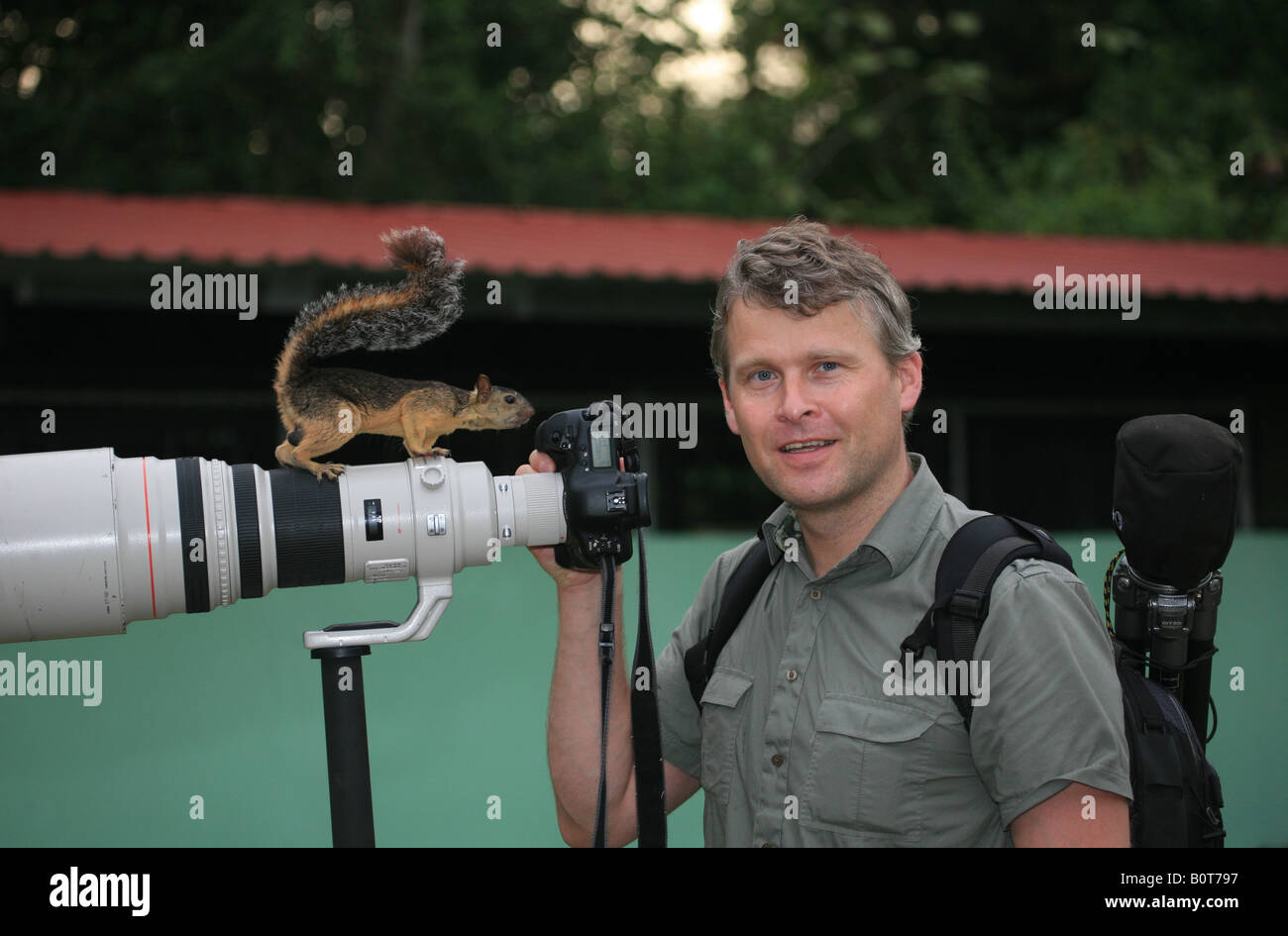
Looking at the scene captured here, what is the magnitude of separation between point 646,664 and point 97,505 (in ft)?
2.97

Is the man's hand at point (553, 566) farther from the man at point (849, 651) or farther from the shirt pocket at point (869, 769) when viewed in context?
the shirt pocket at point (869, 769)

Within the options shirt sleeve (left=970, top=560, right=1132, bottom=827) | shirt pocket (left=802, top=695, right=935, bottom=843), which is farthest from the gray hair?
shirt pocket (left=802, top=695, right=935, bottom=843)

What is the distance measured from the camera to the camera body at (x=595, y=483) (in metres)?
2.01

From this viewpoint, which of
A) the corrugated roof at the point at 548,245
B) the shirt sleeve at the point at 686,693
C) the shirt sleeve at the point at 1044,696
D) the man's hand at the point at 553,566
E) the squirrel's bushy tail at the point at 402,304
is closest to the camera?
the shirt sleeve at the point at 1044,696

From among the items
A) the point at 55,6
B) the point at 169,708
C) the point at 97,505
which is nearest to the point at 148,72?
the point at 55,6

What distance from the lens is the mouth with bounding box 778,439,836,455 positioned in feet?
6.20

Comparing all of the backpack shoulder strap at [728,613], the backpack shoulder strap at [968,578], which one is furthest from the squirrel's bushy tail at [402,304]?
the backpack shoulder strap at [968,578]

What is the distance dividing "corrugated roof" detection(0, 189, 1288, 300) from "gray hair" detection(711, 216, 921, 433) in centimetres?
382

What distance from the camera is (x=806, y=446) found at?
189 cm

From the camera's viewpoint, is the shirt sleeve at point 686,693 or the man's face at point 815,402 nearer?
the man's face at point 815,402

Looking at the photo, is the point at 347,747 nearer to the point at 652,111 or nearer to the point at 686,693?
the point at 686,693

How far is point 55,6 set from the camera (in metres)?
14.2

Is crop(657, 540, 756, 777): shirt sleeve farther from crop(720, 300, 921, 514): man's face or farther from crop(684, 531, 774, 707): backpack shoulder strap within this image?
crop(720, 300, 921, 514): man's face

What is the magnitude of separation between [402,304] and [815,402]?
0.70 metres
